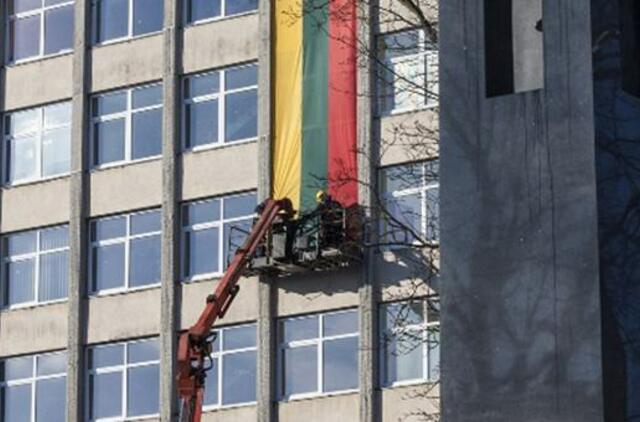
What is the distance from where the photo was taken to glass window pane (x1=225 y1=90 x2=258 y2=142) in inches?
1774

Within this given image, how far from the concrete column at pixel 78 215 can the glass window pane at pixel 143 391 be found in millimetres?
1141

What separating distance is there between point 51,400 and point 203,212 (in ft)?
16.4

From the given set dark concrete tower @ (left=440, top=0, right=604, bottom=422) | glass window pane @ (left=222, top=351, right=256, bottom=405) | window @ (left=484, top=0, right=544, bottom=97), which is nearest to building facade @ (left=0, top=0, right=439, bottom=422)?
glass window pane @ (left=222, top=351, right=256, bottom=405)

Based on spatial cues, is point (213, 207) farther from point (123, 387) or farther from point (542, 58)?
point (542, 58)

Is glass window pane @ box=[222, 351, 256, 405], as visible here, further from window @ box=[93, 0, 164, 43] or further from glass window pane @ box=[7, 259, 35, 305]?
window @ box=[93, 0, 164, 43]

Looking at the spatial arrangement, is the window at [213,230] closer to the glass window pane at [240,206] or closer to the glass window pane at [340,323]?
the glass window pane at [240,206]

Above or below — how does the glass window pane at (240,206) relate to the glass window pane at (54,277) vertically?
above

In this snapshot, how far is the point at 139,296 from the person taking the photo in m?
46.0

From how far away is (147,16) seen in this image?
47469 mm

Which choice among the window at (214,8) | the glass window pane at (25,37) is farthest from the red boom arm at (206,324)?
the glass window pane at (25,37)

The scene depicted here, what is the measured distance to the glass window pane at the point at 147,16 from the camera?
47.2 metres

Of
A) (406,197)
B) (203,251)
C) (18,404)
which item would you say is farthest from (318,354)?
(18,404)

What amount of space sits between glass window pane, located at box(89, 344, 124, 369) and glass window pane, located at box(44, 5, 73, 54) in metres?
6.59

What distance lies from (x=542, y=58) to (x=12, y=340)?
3296 centimetres
